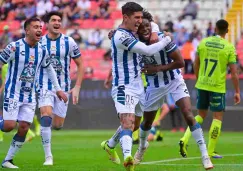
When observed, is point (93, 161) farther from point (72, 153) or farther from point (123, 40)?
point (123, 40)

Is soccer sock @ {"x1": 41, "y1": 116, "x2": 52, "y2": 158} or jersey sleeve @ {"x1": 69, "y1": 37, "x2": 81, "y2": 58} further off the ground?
jersey sleeve @ {"x1": 69, "y1": 37, "x2": 81, "y2": 58}

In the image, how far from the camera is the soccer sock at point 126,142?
10651mm

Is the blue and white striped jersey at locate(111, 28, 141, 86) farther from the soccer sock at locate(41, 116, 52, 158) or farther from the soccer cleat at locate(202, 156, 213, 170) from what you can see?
the soccer sock at locate(41, 116, 52, 158)

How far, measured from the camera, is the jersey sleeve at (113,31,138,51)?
1085cm

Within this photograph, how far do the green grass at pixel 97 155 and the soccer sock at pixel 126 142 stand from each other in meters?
1.17

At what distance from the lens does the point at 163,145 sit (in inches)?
722

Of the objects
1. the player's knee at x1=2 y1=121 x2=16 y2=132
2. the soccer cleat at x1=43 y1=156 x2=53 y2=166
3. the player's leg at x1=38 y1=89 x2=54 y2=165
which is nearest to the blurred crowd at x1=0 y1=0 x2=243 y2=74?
the player's leg at x1=38 y1=89 x2=54 y2=165

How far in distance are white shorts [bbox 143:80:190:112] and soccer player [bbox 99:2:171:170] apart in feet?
3.96

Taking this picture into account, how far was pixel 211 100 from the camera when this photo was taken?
47.8 ft

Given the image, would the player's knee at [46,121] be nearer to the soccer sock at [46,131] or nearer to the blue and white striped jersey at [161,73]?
the soccer sock at [46,131]

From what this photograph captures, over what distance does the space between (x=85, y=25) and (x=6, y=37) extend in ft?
12.3

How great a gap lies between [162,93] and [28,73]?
6.73ft

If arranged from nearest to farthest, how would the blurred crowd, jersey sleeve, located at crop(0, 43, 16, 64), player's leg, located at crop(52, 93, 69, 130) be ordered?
jersey sleeve, located at crop(0, 43, 16, 64) < player's leg, located at crop(52, 93, 69, 130) < the blurred crowd

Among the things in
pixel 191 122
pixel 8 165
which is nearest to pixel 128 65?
pixel 191 122
